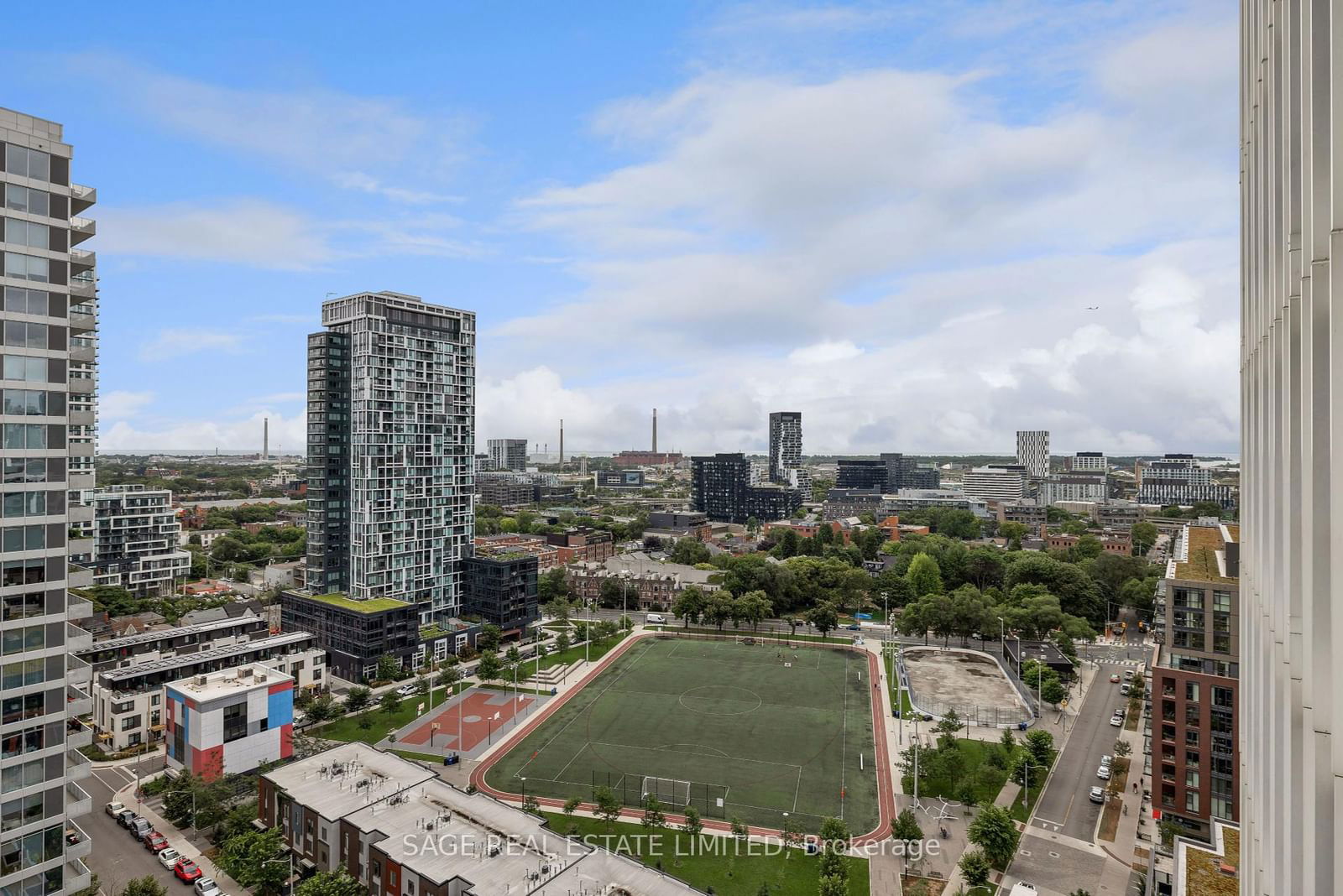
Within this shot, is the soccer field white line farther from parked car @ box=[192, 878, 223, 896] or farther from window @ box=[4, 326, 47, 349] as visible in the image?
window @ box=[4, 326, 47, 349]

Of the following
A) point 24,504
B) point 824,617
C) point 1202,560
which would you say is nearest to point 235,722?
point 24,504

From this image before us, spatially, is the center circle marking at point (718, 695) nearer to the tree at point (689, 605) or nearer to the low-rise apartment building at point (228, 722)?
the tree at point (689, 605)

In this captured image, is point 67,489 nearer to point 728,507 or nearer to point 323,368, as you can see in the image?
point 323,368

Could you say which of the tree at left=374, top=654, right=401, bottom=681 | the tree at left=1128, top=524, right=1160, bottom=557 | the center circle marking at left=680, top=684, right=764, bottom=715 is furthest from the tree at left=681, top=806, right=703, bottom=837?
the tree at left=1128, top=524, right=1160, bottom=557

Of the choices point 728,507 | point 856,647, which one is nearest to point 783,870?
point 856,647

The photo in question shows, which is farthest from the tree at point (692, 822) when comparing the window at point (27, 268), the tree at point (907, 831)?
the window at point (27, 268)

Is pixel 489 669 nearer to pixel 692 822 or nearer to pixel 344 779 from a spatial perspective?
pixel 344 779
